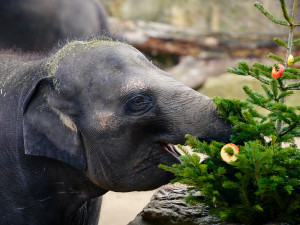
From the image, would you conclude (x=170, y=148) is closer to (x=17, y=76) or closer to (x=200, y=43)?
(x=17, y=76)

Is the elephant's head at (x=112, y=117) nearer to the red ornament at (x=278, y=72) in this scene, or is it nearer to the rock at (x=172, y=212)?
the rock at (x=172, y=212)

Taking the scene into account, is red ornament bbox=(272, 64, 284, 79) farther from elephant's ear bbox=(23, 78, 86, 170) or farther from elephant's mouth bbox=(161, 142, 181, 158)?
elephant's ear bbox=(23, 78, 86, 170)

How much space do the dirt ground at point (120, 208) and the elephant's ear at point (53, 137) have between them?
2405 millimetres

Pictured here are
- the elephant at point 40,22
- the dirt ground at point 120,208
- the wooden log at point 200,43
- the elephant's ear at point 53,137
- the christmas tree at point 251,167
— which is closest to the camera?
the christmas tree at point 251,167

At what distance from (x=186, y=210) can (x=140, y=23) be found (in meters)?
8.49

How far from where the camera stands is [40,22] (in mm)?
5336

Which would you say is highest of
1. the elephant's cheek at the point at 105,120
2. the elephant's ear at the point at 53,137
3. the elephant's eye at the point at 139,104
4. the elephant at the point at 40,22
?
the elephant at the point at 40,22

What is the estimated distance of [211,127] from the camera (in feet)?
8.89

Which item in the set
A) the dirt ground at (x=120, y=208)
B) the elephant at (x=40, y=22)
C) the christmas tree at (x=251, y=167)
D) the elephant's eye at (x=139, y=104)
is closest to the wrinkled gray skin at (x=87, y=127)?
the elephant's eye at (x=139, y=104)

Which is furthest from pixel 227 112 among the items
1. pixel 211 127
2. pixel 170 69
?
pixel 170 69

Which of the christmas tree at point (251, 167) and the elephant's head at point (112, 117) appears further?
the elephant's head at point (112, 117)

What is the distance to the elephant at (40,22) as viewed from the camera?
17.4ft

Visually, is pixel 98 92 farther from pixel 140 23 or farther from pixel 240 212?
pixel 140 23

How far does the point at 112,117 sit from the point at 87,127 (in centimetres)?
16
